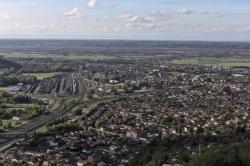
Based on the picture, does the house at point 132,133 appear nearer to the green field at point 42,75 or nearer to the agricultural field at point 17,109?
the agricultural field at point 17,109

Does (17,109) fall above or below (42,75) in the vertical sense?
above

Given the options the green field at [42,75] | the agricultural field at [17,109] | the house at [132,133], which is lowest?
the green field at [42,75]

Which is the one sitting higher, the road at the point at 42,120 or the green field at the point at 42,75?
the road at the point at 42,120

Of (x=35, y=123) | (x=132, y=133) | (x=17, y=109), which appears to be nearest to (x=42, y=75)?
(x=17, y=109)

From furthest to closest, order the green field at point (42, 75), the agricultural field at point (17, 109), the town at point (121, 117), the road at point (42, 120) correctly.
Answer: the green field at point (42, 75) → the agricultural field at point (17, 109) → the road at point (42, 120) → the town at point (121, 117)

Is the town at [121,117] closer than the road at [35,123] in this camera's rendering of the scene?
Yes

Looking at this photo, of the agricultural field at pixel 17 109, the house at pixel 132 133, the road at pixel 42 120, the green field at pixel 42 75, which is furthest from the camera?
the green field at pixel 42 75

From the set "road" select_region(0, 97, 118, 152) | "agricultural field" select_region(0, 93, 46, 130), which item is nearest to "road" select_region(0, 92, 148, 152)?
"road" select_region(0, 97, 118, 152)

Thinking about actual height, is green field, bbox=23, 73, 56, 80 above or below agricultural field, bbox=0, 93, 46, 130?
below

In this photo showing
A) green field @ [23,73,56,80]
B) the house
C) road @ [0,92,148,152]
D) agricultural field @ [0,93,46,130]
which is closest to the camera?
the house

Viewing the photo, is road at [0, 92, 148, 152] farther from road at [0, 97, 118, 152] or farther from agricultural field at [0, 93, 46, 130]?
agricultural field at [0, 93, 46, 130]

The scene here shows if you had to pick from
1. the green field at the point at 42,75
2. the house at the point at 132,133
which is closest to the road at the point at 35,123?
the house at the point at 132,133

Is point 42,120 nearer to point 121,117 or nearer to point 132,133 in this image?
point 121,117
